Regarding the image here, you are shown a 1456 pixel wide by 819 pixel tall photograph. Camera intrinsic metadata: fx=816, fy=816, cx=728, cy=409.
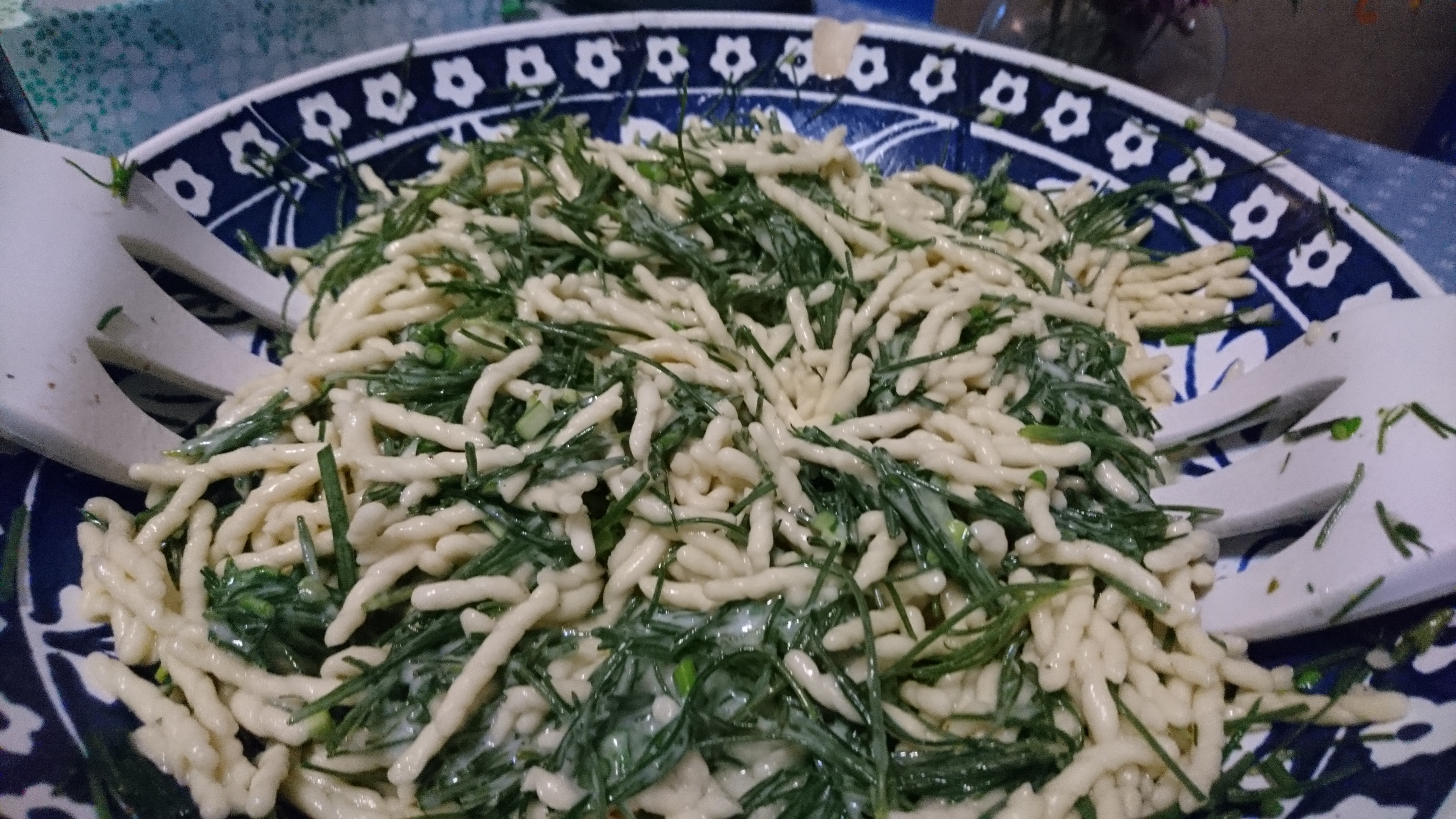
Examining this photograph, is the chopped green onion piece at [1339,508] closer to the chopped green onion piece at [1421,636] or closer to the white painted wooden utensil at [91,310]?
the chopped green onion piece at [1421,636]

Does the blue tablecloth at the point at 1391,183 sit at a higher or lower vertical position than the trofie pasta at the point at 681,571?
higher

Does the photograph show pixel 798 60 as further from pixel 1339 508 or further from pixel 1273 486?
pixel 1339 508

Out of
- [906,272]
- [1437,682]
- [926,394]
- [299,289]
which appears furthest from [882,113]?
[1437,682]

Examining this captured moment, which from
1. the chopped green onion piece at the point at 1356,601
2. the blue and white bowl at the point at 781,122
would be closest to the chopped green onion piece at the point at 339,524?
the blue and white bowl at the point at 781,122

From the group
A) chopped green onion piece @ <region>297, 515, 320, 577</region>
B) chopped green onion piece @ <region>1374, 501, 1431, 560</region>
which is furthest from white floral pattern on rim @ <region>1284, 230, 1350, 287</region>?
chopped green onion piece @ <region>297, 515, 320, 577</region>

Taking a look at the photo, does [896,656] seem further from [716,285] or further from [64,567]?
[64,567]

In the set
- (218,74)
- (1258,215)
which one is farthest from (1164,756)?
(218,74)

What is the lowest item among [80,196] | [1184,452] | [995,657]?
[995,657]

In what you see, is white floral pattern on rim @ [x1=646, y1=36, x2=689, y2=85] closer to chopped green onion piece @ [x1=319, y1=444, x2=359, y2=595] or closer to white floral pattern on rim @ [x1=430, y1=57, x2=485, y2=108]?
white floral pattern on rim @ [x1=430, y1=57, x2=485, y2=108]
